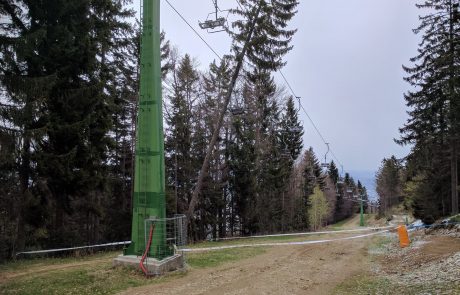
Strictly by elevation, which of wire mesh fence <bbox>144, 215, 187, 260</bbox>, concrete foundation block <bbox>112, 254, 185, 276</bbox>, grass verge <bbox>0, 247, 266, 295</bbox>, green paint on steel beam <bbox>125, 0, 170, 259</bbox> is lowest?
grass verge <bbox>0, 247, 266, 295</bbox>

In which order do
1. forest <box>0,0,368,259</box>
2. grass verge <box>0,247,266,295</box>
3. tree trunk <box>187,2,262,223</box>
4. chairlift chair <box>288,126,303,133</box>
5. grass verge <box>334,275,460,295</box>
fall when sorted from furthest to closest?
chairlift chair <box>288,126,303,133</box>
tree trunk <box>187,2,262,223</box>
forest <box>0,0,368,259</box>
grass verge <box>0,247,266,295</box>
grass verge <box>334,275,460,295</box>

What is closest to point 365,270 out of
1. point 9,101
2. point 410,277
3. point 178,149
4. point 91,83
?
point 410,277

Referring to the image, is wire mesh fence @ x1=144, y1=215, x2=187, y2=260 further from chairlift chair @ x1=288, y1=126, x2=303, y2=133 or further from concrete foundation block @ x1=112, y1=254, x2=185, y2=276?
chairlift chair @ x1=288, y1=126, x2=303, y2=133

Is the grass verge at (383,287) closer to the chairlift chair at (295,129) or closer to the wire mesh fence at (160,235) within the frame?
the wire mesh fence at (160,235)

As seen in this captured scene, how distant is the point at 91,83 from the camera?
54.5 ft

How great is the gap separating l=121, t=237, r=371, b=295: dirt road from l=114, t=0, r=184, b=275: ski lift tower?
3.67ft

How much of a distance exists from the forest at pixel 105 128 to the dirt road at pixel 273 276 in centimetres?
635

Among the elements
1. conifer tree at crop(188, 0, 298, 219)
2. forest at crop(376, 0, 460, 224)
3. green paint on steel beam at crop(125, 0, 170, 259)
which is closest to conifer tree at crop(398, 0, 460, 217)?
forest at crop(376, 0, 460, 224)

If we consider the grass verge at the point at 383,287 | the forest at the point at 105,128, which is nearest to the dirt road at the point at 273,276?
the grass verge at the point at 383,287

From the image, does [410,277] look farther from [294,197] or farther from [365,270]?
[294,197]

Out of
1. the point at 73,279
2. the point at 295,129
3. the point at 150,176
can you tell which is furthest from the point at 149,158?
the point at 295,129

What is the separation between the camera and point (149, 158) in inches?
360

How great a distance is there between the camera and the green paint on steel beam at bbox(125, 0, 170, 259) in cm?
910

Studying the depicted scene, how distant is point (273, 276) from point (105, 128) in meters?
11.8
